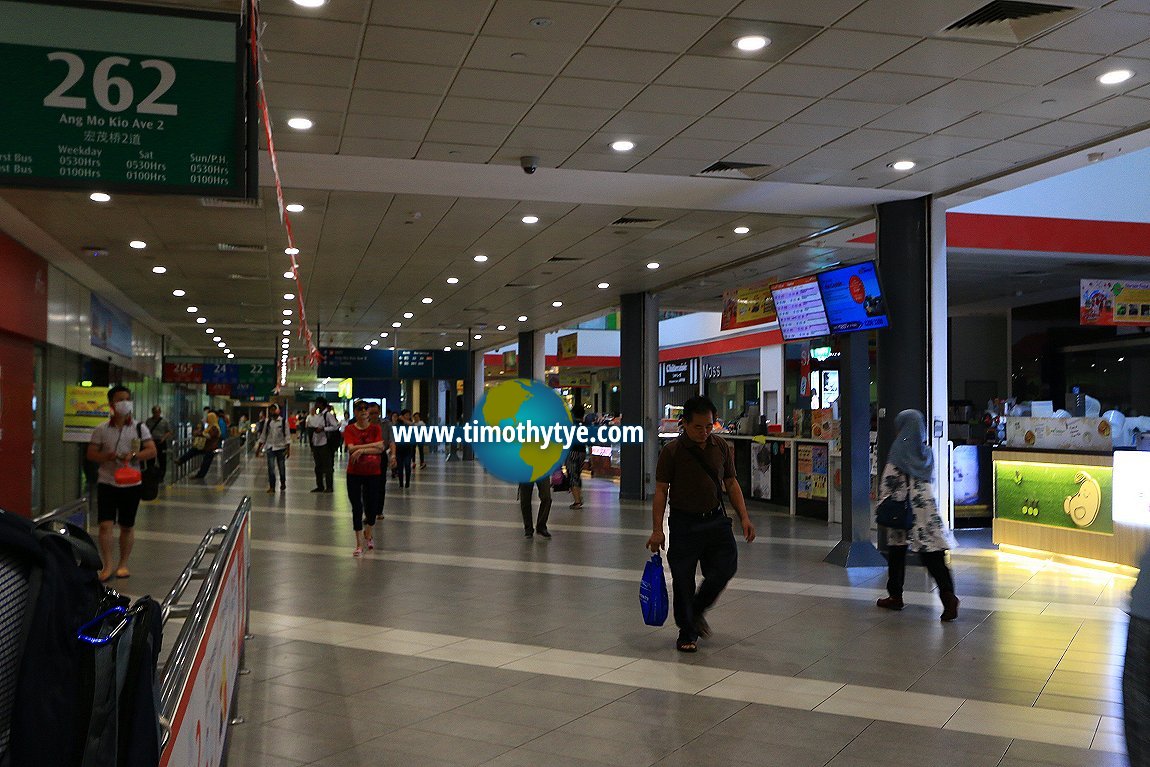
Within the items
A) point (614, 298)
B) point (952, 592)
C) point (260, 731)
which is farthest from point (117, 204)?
point (614, 298)

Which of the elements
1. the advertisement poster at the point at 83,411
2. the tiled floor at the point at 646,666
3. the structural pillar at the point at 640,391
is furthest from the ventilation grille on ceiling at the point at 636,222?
the advertisement poster at the point at 83,411

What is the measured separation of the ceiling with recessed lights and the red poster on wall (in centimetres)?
34

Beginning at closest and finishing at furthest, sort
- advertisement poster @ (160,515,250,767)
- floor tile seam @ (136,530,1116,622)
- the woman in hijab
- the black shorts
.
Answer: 1. advertisement poster @ (160,515,250,767)
2. the woman in hijab
3. floor tile seam @ (136,530,1116,622)
4. the black shorts

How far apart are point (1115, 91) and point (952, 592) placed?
11.7 feet

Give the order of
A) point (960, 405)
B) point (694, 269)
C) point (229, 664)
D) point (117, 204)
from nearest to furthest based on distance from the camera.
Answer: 1. point (229, 664)
2. point (117, 204)
3. point (694, 269)
4. point (960, 405)

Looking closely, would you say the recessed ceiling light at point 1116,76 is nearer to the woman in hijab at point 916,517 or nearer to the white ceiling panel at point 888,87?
the white ceiling panel at point 888,87

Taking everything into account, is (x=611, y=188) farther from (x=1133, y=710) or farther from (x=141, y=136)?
(x=1133, y=710)

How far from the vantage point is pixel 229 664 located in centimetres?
430

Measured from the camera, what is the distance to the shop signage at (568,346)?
26984 mm

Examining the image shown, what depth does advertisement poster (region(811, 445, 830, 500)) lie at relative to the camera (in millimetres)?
13984

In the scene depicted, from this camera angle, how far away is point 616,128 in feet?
25.3

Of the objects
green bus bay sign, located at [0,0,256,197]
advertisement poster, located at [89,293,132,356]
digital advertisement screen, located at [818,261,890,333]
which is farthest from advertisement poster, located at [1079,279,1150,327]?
advertisement poster, located at [89,293,132,356]

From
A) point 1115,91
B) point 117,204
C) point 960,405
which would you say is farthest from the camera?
point 960,405

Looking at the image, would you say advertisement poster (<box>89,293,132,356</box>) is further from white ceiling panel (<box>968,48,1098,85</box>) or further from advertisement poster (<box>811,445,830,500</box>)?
white ceiling panel (<box>968,48,1098,85</box>)
